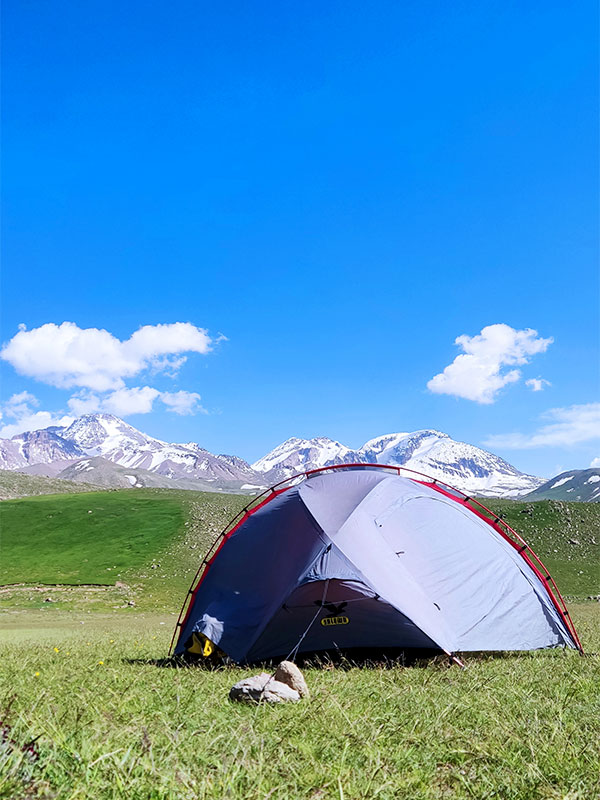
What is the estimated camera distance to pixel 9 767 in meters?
2.98

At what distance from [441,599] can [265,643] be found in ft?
9.79

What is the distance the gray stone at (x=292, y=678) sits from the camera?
5.91 m

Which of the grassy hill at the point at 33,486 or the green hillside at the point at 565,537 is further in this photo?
the grassy hill at the point at 33,486

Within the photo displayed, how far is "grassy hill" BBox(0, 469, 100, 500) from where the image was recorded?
4740 inches

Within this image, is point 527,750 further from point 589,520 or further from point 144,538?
point 589,520

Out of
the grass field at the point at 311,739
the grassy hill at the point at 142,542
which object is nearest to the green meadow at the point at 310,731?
the grass field at the point at 311,739

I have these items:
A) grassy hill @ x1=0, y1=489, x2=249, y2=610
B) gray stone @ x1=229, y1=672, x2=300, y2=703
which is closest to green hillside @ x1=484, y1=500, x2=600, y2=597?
grassy hill @ x1=0, y1=489, x2=249, y2=610

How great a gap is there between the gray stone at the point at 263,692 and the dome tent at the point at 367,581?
3.24 meters

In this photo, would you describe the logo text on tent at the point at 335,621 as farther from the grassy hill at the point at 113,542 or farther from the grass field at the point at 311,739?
the grassy hill at the point at 113,542

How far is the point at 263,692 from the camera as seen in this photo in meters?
5.52

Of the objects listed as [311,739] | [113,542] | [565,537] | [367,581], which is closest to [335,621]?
[367,581]

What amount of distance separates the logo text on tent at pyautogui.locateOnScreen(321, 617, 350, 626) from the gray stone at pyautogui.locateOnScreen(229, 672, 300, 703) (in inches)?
138

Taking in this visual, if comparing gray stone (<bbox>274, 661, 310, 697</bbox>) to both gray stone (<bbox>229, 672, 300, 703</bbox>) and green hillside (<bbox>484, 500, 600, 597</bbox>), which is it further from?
green hillside (<bbox>484, 500, 600, 597</bbox>)

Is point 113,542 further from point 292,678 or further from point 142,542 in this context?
point 292,678
